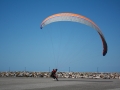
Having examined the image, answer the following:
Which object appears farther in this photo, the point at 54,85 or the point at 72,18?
the point at 72,18

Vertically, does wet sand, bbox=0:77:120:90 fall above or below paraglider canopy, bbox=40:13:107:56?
below

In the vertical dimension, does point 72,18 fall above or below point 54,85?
above

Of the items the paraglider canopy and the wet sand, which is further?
the paraglider canopy

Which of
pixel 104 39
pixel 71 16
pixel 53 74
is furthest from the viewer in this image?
pixel 53 74

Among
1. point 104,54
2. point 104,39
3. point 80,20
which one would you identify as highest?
point 80,20

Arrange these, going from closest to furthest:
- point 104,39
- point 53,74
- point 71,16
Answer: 1. point 71,16
2. point 104,39
3. point 53,74

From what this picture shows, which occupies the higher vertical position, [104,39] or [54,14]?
[54,14]

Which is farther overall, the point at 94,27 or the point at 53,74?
the point at 53,74

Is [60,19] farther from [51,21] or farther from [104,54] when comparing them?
[104,54]

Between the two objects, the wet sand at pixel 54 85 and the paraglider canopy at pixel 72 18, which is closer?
the wet sand at pixel 54 85

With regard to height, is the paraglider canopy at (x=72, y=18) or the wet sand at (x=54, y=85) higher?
the paraglider canopy at (x=72, y=18)

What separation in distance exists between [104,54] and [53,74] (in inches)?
294

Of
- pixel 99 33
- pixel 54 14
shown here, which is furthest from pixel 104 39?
pixel 54 14

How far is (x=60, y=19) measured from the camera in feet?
73.5
